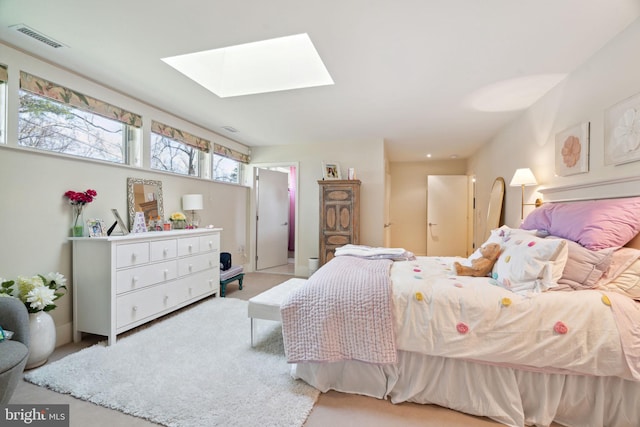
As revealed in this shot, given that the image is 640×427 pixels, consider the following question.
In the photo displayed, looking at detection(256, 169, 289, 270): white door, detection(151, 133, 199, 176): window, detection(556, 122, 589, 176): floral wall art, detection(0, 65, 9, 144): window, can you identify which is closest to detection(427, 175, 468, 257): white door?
detection(256, 169, 289, 270): white door

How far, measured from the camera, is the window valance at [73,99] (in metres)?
2.13

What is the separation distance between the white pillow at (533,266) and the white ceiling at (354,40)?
1414 mm

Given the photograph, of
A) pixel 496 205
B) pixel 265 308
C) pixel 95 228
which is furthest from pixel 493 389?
pixel 95 228

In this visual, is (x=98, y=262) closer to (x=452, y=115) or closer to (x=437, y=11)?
(x=437, y=11)

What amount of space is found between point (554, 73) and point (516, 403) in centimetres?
260

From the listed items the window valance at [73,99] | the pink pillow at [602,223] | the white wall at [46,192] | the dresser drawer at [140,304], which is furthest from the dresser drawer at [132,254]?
the pink pillow at [602,223]

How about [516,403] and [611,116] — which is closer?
[516,403]

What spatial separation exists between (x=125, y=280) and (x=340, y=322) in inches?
76.0

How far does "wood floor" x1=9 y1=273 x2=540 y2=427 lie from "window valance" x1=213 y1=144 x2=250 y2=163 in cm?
339

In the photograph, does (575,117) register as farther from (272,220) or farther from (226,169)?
(272,220)

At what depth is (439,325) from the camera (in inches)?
59.1

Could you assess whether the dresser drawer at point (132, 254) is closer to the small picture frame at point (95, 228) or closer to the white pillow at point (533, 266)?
the small picture frame at point (95, 228)

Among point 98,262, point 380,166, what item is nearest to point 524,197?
point 380,166

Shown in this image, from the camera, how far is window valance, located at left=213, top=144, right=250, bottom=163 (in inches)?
171
